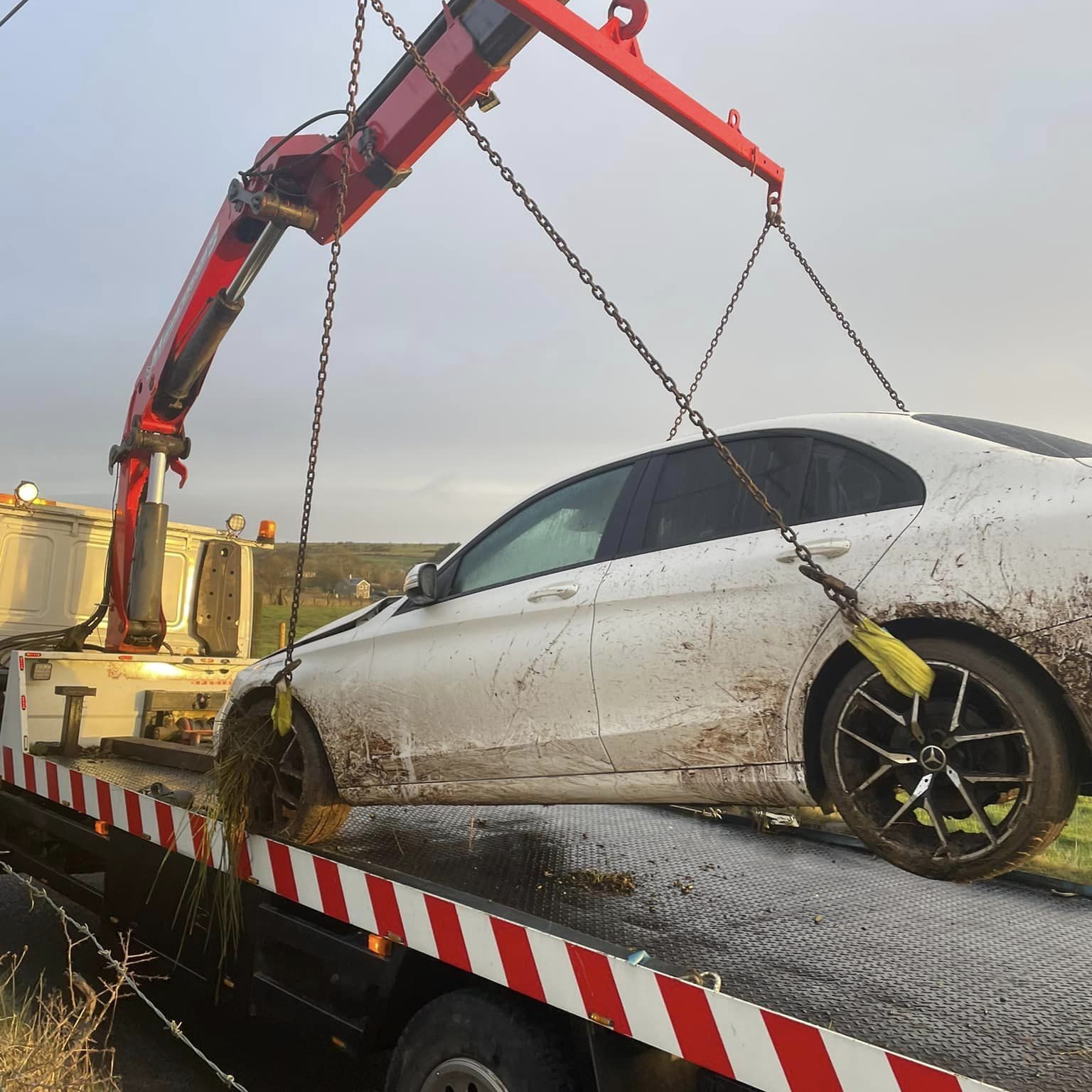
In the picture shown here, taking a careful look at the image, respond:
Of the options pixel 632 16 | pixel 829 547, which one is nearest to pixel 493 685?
pixel 829 547

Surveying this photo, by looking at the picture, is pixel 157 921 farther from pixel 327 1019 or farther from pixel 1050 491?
pixel 1050 491

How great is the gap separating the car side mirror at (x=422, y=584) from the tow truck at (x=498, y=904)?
103 cm

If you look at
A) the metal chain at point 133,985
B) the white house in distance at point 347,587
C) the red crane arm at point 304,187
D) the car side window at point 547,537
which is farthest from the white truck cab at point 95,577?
the car side window at point 547,537

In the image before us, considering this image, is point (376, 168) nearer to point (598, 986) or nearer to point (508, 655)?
point (508, 655)

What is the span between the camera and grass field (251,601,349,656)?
4398mm

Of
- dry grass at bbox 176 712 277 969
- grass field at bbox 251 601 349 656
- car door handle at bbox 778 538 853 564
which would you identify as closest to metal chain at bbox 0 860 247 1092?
dry grass at bbox 176 712 277 969

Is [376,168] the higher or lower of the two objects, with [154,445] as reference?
higher

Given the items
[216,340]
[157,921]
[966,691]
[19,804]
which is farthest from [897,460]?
[19,804]

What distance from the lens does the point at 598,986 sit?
2455 millimetres

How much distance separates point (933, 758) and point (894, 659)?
0.27 metres

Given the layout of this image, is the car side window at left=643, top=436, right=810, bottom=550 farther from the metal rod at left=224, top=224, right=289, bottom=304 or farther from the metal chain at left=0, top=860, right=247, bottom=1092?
the metal rod at left=224, top=224, right=289, bottom=304

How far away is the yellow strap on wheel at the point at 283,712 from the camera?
3768 mm

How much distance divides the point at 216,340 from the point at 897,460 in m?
4.40

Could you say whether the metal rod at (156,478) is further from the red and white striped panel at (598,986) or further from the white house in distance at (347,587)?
the red and white striped panel at (598,986)
